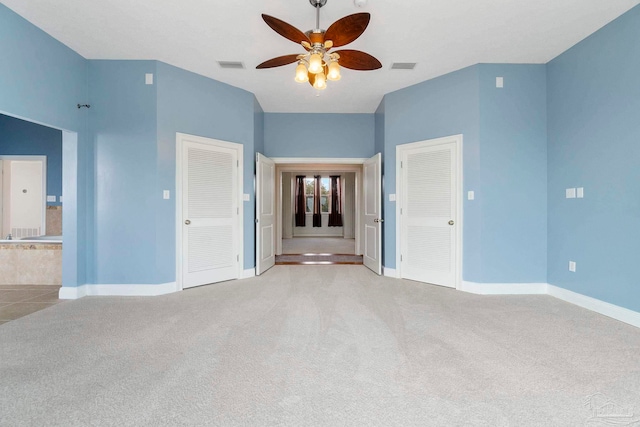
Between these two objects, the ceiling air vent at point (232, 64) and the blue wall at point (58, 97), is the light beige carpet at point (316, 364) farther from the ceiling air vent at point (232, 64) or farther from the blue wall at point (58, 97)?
the ceiling air vent at point (232, 64)

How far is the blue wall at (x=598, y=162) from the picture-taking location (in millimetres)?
2707

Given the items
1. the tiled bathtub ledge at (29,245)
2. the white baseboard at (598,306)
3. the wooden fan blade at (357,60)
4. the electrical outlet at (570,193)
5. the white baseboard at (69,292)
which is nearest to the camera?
the wooden fan blade at (357,60)

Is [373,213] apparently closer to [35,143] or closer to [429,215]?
[429,215]

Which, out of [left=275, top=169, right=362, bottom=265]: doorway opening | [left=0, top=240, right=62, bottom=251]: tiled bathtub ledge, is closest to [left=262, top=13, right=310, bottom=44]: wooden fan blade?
[left=0, top=240, right=62, bottom=251]: tiled bathtub ledge

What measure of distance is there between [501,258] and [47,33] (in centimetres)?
573

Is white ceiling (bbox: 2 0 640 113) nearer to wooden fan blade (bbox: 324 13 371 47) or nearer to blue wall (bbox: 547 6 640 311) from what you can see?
blue wall (bbox: 547 6 640 311)

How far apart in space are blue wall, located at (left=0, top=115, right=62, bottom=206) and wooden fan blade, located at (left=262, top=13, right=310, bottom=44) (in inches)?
209

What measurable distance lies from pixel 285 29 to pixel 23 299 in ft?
13.8

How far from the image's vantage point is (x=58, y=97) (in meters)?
3.22

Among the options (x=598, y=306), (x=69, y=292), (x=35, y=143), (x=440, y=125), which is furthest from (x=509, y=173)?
(x=35, y=143)

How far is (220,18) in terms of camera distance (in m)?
2.80

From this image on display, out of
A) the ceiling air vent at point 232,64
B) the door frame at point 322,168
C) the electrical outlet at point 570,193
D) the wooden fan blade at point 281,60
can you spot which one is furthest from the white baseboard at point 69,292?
the electrical outlet at point 570,193

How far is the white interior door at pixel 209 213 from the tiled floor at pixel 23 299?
1.46 meters

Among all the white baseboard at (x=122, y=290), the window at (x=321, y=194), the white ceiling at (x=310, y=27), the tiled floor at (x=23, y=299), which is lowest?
the tiled floor at (x=23, y=299)
